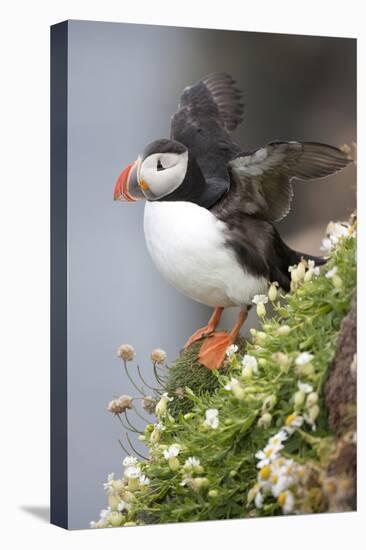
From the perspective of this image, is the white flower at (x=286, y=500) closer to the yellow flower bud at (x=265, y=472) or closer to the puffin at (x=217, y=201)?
the yellow flower bud at (x=265, y=472)

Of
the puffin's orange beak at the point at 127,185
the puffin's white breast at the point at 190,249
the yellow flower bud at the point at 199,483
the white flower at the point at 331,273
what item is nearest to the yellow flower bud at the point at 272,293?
the puffin's white breast at the point at 190,249

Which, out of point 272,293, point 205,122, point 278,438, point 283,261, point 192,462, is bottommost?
point 192,462

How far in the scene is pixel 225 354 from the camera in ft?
13.7

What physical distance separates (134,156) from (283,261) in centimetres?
68

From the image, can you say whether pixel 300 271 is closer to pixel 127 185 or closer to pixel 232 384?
pixel 232 384

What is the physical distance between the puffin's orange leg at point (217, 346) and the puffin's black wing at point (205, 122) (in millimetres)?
515

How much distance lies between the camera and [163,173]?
4090mm

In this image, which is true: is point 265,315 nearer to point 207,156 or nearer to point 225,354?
point 225,354

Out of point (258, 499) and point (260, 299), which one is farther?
point (260, 299)

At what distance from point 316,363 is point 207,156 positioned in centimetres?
92

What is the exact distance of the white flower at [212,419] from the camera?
3.85 m

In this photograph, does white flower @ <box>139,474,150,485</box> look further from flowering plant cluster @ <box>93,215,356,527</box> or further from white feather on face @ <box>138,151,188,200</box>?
white feather on face @ <box>138,151,188,200</box>

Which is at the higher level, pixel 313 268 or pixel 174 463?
pixel 313 268

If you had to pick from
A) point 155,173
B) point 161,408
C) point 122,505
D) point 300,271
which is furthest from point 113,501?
point 155,173
